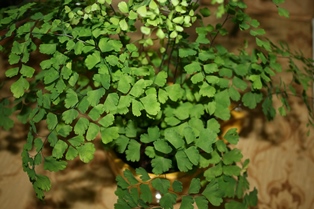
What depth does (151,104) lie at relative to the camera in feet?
2.17

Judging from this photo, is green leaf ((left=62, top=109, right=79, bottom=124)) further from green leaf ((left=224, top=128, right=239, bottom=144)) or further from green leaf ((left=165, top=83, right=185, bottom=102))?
green leaf ((left=224, top=128, right=239, bottom=144))

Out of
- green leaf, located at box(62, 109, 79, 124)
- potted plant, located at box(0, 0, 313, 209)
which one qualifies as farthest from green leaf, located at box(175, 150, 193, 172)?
green leaf, located at box(62, 109, 79, 124)

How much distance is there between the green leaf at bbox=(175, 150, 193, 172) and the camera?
27.4 inches

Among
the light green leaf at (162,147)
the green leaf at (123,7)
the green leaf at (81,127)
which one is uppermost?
the green leaf at (123,7)

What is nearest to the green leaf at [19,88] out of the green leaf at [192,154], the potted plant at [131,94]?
the potted plant at [131,94]

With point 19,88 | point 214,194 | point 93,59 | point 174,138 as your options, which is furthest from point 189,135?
point 19,88

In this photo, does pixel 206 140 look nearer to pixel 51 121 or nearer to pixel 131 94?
pixel 131 94

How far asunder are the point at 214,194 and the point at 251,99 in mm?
246

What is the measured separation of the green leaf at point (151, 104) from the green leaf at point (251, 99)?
27cm

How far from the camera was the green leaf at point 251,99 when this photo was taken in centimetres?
84

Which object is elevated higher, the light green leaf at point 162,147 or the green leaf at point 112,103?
the green leaf at point 112,103

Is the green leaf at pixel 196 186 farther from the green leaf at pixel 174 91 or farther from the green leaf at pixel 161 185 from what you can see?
the green leaf at pixel 174 91

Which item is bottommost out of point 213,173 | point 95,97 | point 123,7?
point 213,173

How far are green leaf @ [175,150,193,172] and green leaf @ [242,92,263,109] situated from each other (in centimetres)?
22
